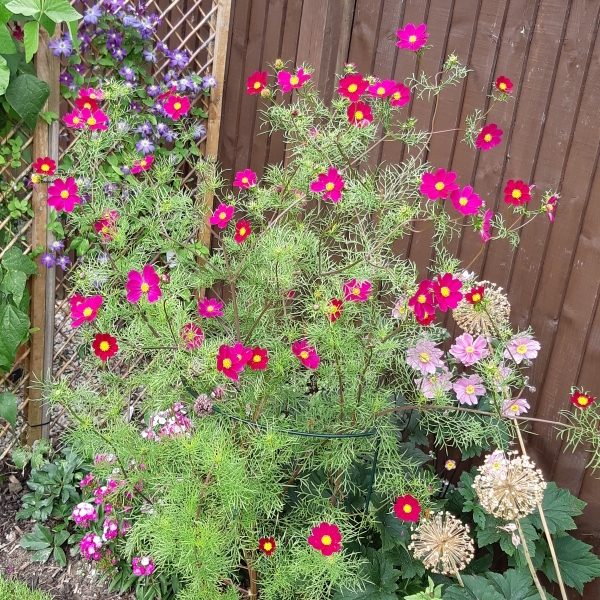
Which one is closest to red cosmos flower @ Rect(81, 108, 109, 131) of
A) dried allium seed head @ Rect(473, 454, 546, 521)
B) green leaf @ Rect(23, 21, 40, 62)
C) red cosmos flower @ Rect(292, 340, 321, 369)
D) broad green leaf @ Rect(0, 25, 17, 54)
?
green leaf @ Rect(23, 21, 40, 62)

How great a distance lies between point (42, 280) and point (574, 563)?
2091 millimetres

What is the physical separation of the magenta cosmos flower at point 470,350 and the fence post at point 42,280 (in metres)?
1.46

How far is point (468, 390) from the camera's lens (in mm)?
1971

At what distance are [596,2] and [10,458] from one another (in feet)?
8.77

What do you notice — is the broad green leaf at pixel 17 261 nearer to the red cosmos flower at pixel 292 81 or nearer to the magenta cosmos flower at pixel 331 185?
the red cosmos flower at pixel 292 81

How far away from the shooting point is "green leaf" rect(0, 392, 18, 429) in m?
2.51

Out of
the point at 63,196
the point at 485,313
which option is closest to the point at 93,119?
the point at 63,196

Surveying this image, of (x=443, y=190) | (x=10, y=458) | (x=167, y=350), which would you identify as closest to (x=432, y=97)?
(x=443, y=190)

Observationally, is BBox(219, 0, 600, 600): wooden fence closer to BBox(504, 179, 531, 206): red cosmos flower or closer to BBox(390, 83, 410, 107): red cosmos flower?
BBox(504, 179, 531, 206): red cosmos flower

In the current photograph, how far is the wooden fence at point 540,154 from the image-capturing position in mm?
2023

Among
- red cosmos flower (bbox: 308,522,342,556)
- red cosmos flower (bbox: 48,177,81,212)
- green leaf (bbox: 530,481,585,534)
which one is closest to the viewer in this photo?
red cosmos flower (bbox: 308,522,342,556)

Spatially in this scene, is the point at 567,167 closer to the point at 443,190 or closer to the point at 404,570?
the point at 443,190

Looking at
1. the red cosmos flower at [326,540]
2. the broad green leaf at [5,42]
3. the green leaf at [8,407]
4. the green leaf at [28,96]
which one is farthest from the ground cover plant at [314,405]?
the green leaf at [8,407]

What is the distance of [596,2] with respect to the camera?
1.96 meters
